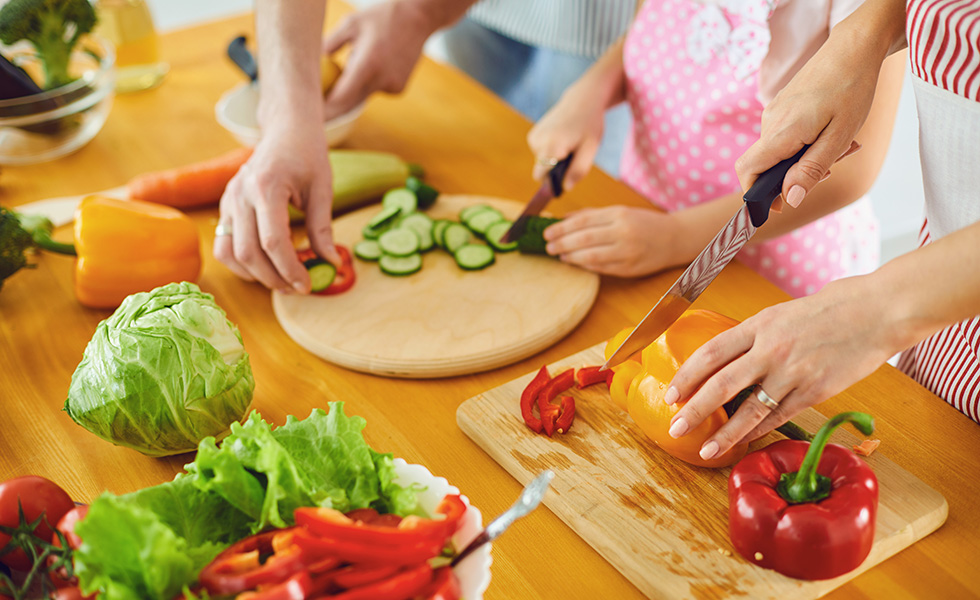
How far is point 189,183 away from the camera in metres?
2.30

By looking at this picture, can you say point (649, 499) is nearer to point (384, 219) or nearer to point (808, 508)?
point (808, 508)

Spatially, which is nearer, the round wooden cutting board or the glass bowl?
the round wooden cutting board

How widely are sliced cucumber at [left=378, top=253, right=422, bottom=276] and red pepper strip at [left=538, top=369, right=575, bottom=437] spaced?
537 millimetres

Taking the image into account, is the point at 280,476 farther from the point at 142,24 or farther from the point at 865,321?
the point at 142,24

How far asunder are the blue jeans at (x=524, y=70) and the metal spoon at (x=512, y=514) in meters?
2.32

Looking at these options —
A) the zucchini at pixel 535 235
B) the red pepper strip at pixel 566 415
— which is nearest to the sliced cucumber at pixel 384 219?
the zucchini at pixel 535 235

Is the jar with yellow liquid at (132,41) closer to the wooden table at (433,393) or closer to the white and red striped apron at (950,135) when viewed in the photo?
the wooden table at (433,393)

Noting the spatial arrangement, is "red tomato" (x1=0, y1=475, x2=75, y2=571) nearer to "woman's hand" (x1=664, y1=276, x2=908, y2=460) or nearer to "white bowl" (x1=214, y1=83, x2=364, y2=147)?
"woman's hand" (x1=664, y1=276, x2=908, y2=460)

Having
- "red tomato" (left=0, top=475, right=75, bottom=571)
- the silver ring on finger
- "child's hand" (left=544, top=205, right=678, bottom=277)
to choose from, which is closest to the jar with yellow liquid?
"child's hand" (left=544, top=205, right=678, bottom=277)

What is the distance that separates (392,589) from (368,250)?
47.1 inches

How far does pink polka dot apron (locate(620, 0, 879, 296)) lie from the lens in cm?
211

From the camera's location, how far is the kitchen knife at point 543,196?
2.07 metres

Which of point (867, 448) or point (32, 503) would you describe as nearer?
point (32, 503)

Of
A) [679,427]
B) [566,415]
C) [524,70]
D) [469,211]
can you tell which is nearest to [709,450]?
[679,427]
